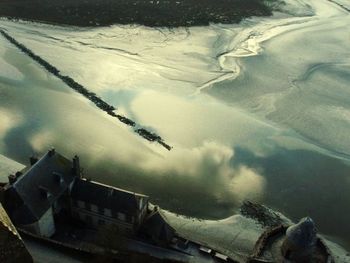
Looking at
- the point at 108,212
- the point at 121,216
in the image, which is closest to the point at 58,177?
the point at 108,212

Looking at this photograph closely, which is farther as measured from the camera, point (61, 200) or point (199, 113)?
point (199, 113)

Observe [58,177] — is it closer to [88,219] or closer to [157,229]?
[88,219]

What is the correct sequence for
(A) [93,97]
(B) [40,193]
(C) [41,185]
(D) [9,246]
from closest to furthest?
(D) [9,246], (B) [40,193], (C) [41,185], (A) [93,97]

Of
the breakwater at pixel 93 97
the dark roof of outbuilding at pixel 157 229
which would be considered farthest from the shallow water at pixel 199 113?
the dark roof of outbuilding at pixel 157 229

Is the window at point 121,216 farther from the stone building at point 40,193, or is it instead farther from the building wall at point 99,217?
the stone building at point 40,193

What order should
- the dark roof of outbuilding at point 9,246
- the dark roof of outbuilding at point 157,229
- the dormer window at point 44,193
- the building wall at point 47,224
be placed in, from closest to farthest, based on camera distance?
1. the dark roof of outbuilding at point 9,246
2. the building wall at point 47,224
3. the dormer window at point 44,193
4. the dark roof of outbuilding at point 157,229

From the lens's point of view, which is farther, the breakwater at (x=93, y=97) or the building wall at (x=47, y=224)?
the breakwater at (x=93, y=97)
